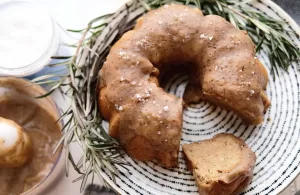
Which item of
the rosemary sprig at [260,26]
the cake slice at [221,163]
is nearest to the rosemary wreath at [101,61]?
the rosemary sprig at [260,26]

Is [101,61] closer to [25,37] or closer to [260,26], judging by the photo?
[25,37]

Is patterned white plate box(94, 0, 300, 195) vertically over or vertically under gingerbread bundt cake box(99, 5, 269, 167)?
under

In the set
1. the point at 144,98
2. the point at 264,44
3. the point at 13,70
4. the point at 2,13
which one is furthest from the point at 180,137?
the point at 2,13

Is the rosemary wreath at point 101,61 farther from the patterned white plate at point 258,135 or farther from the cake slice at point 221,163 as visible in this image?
the cake slice at point 221,163

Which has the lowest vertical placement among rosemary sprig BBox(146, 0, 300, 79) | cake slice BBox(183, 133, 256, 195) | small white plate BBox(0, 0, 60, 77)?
cake slice BBox(183, 133, 256, 195)

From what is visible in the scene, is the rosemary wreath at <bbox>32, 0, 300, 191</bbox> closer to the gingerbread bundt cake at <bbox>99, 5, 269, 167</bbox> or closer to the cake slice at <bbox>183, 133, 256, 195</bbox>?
the gingerbread bundt cake at <bbox>99, 5, 269, 167</bbox>

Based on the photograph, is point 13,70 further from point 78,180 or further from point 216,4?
point 216,4

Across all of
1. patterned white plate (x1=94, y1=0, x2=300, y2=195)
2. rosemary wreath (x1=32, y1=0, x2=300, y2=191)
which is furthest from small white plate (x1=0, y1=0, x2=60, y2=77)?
patterned white plate (x1=94, y1=0, x2=300, y2=195)
